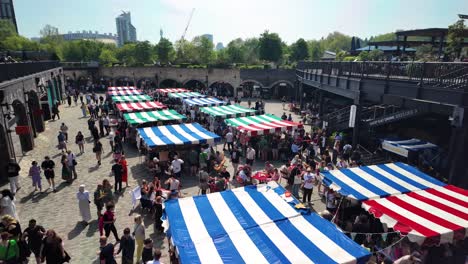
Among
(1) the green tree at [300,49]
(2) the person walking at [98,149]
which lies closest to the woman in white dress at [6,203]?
(2) the person walking at [98,149]

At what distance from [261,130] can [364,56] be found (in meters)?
14.9

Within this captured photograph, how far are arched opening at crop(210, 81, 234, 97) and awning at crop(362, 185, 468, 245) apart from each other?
36.1 metres

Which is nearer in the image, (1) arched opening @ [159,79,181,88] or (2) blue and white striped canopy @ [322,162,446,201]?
(2) blue and white striped canopy @ [322,162,446,201]

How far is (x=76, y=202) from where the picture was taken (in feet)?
35.6

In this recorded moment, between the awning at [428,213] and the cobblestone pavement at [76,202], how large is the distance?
10.1ft

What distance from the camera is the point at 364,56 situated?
24984mm

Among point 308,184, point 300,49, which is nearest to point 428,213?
point 308,184

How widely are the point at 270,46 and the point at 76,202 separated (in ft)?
155

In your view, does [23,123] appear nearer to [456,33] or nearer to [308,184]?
[308,184]

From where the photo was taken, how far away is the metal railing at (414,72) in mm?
10062

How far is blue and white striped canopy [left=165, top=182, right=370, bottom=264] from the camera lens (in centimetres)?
566

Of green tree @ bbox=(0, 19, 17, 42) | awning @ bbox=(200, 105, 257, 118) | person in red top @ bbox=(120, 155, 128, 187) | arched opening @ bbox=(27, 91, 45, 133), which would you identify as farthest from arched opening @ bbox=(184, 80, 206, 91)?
green tree @ bbox=(0, 19, 17, 42)

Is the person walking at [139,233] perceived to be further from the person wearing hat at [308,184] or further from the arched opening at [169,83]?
the arched opening at [169,83]

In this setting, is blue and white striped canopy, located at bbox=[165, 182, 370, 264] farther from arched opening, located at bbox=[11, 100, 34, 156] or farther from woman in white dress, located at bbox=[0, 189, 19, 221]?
arched opening, located at bbox=[11, 100, 34, 156]
